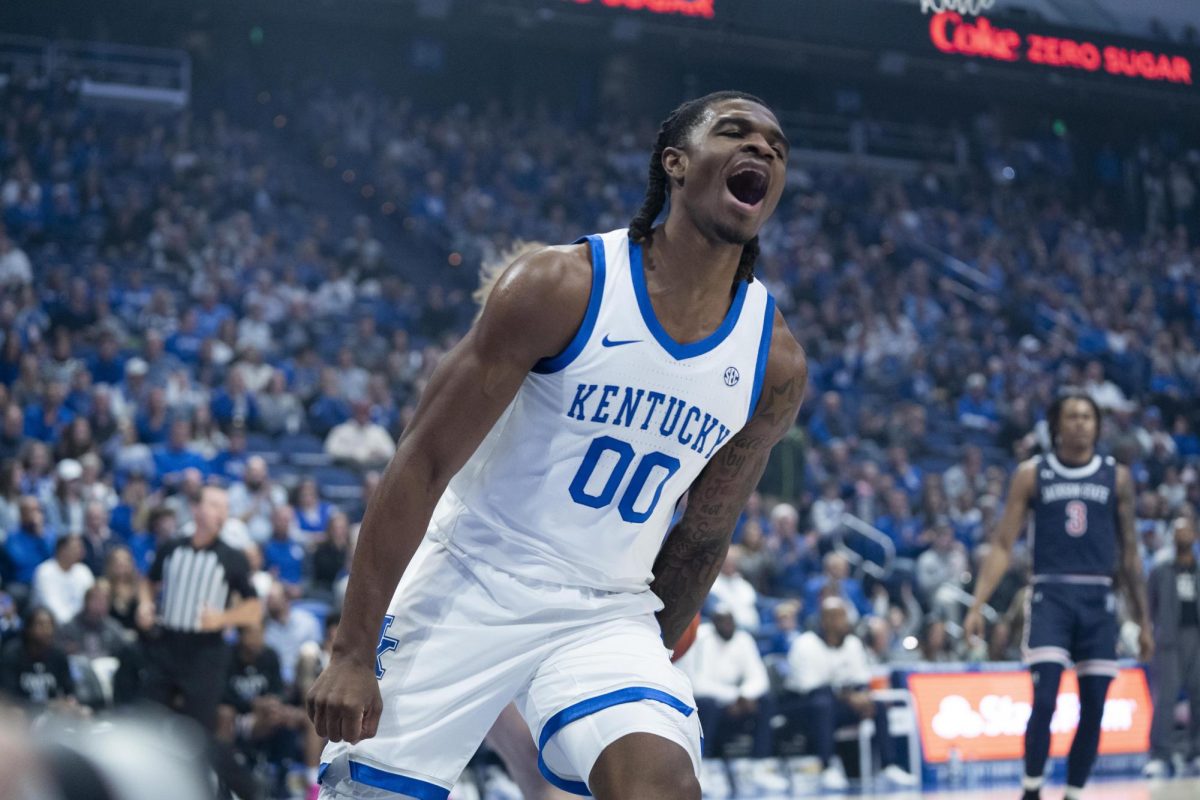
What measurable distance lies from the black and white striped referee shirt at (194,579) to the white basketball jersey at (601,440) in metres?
4.97

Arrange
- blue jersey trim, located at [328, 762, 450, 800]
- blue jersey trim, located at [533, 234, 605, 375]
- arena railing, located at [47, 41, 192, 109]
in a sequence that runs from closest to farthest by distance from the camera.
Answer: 1. blue jersey trim, located at [328, 762, 450, 800]
2. blue jersey trim, located at [533, 234, 605, 375]
3. arena railing, located at [47, 41, 192, 109]

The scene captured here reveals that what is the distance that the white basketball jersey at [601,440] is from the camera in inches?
120

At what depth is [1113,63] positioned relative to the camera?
69.4 ft

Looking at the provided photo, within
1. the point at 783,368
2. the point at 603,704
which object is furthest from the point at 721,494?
the point at 603,704

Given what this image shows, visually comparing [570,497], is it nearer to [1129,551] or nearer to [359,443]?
[1129,551]

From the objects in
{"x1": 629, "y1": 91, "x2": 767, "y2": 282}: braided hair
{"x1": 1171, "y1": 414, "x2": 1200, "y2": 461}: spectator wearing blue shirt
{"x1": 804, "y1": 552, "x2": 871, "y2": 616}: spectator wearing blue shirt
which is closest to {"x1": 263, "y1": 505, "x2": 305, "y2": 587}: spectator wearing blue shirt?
{"x1": 804, "y1": 552, "x2": 871, "y2": 616}: spectator wearing blue shirt

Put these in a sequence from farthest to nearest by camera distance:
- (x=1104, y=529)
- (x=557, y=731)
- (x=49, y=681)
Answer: (x=49, y=681)
(x=1104, y=529)
(x=557, y=731)

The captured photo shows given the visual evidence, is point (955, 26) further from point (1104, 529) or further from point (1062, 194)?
point (1104, 529)

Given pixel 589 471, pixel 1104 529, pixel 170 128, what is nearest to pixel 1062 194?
pixel 170 128

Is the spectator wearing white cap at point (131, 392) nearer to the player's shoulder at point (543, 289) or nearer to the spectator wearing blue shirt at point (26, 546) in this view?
the spectator wearing blue shirt at point (26, 546)

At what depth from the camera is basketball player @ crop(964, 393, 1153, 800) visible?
21.2 ft

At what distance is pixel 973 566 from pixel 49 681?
28.3 ft

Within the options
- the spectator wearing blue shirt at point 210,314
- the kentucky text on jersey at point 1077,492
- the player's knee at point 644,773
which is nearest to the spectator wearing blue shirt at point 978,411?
the spectator wearing blue shirt at point 210,314

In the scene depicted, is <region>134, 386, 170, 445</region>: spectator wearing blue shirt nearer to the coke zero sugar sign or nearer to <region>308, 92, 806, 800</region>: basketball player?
<region>308, 92, 806, 800</region>: basketball player
